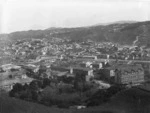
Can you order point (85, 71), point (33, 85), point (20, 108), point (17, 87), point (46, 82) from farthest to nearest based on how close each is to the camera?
point (85, 71) → point (46, 82) → point (33, 85) → point (17, 87) → point (20, 108)

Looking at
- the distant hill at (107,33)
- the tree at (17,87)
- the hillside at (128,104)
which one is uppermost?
the distant hill at (107,33)

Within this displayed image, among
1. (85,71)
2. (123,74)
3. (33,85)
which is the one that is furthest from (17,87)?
(123,74)

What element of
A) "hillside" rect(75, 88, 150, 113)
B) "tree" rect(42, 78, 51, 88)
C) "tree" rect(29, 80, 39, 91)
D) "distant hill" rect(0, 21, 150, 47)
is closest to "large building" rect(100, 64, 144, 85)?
"hillside" rect(75, 88, 150, 113)

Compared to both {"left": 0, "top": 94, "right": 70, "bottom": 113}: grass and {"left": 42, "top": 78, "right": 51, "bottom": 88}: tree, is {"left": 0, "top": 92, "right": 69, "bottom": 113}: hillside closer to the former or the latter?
{"left": 0, "top": 94, "right": 70, "bottom": 113}: grass

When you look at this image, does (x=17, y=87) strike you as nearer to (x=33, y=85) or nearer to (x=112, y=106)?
(x=33, y=85)

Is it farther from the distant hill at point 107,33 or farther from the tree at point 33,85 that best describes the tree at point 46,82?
the distant hill at point 107,33

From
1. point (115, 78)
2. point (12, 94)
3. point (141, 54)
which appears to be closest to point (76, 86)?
point (115, 78)

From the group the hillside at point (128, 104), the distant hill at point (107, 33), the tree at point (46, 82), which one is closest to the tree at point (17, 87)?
the tree at point (46, 82)

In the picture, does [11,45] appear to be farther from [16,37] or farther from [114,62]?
[114,62]

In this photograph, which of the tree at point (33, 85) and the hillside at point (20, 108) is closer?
the hillside at point (20, 108)
